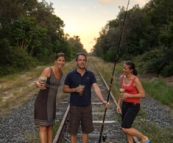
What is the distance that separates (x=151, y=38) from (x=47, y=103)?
33.1m

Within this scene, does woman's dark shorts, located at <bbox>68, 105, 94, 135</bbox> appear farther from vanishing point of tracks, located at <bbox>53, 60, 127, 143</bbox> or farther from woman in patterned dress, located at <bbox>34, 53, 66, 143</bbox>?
vanishing point of tracks, located at <bbox>53, 60, 127, 143</bbox>

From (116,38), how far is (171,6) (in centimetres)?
2019

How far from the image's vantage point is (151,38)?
3562 centimetres

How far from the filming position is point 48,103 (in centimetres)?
436

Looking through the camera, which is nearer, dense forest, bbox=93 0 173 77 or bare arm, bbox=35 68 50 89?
bare arm, bbox=35 68 50 89

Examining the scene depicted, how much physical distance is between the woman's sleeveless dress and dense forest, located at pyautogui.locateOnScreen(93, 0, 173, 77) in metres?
15.4

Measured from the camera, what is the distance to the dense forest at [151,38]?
1981cm

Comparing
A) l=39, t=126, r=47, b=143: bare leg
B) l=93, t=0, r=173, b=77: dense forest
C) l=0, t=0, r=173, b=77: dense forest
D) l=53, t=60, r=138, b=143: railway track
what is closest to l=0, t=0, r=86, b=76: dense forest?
l=0, t=0, r=173, b=77: dense forest

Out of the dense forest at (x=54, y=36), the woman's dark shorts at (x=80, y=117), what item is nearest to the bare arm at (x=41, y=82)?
the woman's dark shorts at (x=80, y=117)

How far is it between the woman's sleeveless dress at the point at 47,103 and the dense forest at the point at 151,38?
15394 mm

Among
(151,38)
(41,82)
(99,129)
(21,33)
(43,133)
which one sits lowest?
(99,129)

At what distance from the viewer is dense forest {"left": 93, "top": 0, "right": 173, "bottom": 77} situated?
780 inches

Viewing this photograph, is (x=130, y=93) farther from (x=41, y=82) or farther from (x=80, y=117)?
(x=41, y=82)

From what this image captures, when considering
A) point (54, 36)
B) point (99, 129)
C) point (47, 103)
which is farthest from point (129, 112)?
point (54, 36)
